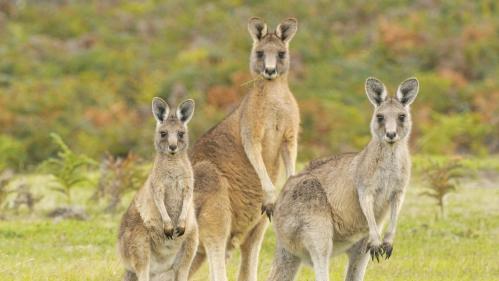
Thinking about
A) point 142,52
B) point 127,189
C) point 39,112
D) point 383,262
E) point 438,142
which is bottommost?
point 383,262

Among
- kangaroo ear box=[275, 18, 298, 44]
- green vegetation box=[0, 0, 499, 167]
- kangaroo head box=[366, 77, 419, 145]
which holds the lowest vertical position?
kangaroo head box=[366, 77, 419, 145]

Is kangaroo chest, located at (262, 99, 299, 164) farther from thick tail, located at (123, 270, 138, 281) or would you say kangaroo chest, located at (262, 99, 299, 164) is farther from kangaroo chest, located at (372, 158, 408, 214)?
thick tail, located at (123, 270, 138, 281)

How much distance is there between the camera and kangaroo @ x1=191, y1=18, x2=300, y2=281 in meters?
9.17

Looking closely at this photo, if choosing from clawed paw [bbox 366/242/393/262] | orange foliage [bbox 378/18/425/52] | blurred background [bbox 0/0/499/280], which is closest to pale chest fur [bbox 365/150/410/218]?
clawed paw [bbox 366/242/393/262]

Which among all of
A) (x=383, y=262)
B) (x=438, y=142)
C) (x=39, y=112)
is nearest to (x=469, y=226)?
(x=383, y=262)

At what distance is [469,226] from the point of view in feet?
43.0

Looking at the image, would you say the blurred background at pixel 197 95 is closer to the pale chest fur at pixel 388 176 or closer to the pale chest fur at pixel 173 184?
the pale chest fur at pixel 173 184

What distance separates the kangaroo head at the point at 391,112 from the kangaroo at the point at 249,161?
123 centimetres

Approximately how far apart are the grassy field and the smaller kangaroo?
1.10m

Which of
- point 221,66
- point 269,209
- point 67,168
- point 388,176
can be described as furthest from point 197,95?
point 388,176

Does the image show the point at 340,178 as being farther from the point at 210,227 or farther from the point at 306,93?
the point at 306,93

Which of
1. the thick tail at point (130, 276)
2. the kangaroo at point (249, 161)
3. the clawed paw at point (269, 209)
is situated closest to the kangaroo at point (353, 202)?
the clawed paw at point (269, 209)

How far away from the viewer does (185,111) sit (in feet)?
29.2

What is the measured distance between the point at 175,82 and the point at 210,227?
69.6 feet
